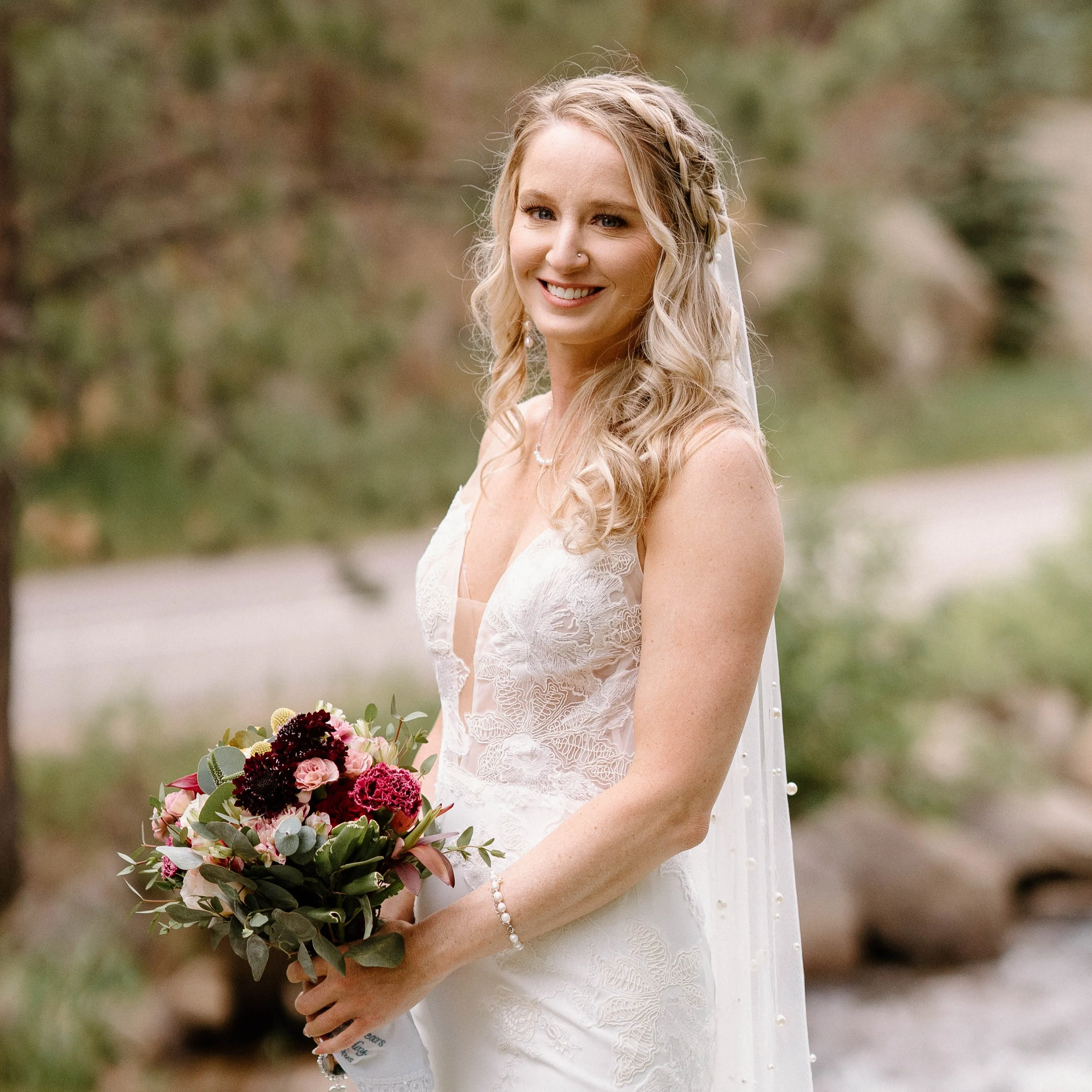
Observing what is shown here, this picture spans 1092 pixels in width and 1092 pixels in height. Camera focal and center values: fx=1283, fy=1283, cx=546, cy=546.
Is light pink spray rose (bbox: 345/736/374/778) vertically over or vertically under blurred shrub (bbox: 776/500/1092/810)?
over

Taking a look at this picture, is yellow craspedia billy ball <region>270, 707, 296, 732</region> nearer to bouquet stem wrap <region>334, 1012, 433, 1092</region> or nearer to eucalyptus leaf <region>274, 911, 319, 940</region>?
eucalyptus leaf <region>274, 911, 319, 940</region>

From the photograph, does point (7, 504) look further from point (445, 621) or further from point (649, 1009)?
point (649, 1009)

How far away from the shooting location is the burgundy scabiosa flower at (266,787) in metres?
1.49

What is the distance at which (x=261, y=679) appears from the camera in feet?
21.1

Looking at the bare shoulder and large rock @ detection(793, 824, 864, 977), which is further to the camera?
large rock @ detection(793, 824, 864, 977)

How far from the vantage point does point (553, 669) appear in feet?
5.69

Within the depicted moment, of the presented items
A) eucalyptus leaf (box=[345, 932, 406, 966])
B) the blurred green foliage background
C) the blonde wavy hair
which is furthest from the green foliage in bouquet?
the blurred green foliage background

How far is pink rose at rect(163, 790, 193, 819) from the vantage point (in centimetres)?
158

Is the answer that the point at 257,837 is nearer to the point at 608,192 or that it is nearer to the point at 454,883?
the point at 454,883

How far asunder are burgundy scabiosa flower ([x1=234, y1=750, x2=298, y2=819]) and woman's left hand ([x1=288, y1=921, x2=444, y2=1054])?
226 millimetres

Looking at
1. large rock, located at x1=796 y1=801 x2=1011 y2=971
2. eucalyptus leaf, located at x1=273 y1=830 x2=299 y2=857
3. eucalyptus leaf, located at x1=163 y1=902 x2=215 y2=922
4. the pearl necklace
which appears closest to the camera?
eucalyptus leaf, located at x1=273 y1=830 x2=299 y2=857

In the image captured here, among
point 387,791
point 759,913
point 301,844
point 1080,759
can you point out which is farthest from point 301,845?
point 1080,759

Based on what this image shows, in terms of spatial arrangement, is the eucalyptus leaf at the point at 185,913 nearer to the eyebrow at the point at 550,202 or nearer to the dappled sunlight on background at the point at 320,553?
the eyebrow at the point at 550,202

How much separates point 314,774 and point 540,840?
357mm
